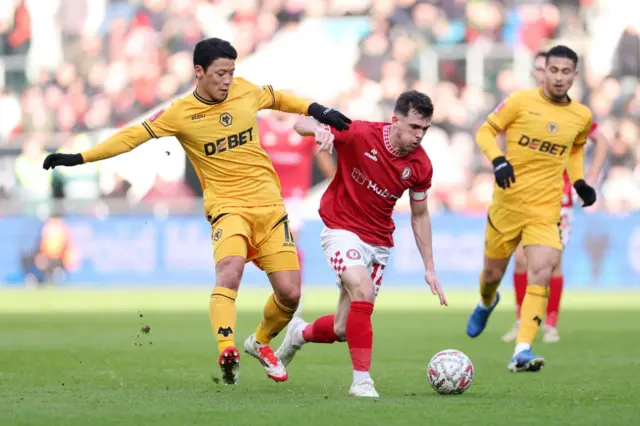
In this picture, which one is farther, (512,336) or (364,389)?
(512,336)

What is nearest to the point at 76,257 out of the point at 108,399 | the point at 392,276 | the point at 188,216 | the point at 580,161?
the point at 188,216

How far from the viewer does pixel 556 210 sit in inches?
385

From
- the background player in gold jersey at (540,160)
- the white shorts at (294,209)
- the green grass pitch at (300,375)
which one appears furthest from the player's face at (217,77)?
Result: the white shorts at (294,209)

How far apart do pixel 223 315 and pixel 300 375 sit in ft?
4.21

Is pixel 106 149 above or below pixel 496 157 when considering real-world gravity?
below

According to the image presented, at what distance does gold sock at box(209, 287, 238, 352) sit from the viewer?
301 inches

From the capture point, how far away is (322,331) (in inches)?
331

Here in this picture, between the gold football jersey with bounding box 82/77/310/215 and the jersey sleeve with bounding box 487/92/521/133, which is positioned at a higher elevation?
the jersey sleeve with bounding box 487/92/521/133

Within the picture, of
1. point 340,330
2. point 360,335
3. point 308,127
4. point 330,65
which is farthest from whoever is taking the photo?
point 330,65

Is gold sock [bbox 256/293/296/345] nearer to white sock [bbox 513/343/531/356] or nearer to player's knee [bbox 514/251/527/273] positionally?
white sock [bbox 513/343/531/356]

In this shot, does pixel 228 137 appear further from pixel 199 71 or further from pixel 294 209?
pixel 294 209

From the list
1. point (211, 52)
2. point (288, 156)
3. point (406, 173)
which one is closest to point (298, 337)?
point (406, 173)

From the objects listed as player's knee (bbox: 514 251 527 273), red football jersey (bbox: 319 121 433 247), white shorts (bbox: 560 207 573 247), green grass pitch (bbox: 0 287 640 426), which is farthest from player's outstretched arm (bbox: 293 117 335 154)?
white shorts (bbox: 560 207 573 247)

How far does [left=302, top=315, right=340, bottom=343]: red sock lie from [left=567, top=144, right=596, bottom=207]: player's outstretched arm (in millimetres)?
2631
